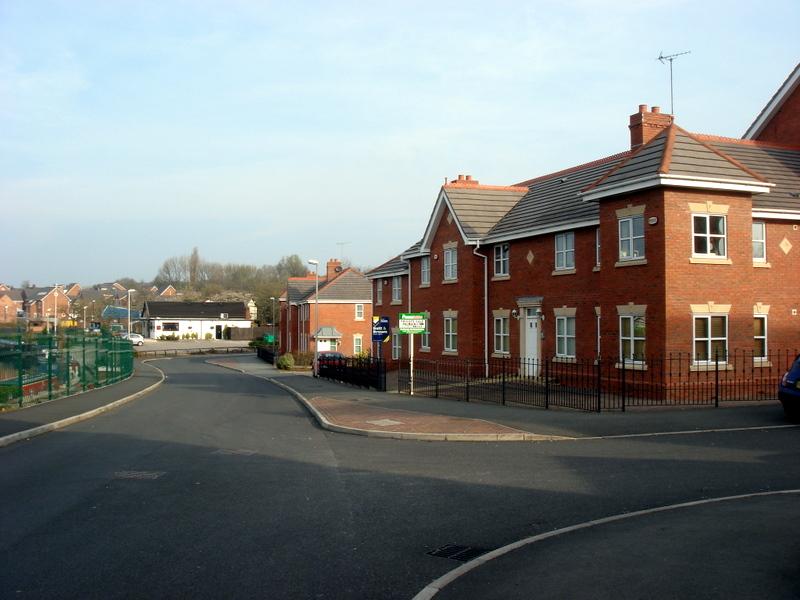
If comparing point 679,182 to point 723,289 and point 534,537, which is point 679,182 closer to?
point 723,289

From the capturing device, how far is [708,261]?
69.9 ft

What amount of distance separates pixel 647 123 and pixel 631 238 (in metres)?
5.85

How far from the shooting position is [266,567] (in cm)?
657

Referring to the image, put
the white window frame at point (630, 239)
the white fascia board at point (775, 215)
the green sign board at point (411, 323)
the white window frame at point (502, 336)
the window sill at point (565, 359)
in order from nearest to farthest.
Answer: the white window frame at point (630, 239) → the white fascia board at point (775, 215) → the green sign board at point (411, 323) → the window sill at point (565, 359) → the white window frame at point (502, 336)

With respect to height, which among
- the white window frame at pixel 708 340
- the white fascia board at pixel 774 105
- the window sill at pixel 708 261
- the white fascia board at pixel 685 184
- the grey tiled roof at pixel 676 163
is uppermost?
the white fascia board at pixel 774 105

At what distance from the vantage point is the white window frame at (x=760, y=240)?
23.5 meters

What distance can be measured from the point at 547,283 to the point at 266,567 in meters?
22.2

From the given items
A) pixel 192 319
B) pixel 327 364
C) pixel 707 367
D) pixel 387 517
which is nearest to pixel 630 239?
pixel 707 367

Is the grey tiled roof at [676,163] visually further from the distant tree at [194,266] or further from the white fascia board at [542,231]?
the distant tree at [194,266]

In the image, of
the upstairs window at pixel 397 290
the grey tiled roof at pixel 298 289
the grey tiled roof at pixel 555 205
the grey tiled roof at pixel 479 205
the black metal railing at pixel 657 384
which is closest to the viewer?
the black metal railing at pixel 657 384

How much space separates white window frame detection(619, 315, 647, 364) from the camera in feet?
70.9

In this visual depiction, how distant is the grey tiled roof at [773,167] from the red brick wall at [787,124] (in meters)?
1.40

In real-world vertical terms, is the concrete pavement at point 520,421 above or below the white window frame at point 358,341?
below

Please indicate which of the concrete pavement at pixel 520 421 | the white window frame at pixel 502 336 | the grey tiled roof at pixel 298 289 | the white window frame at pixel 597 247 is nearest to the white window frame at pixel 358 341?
the grey tiled roof at pixel 298 289
